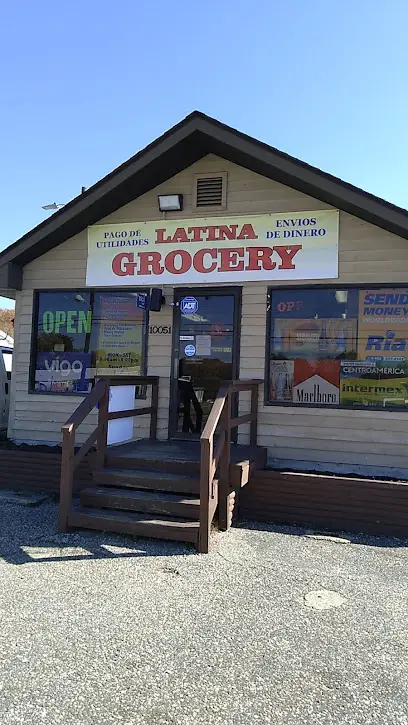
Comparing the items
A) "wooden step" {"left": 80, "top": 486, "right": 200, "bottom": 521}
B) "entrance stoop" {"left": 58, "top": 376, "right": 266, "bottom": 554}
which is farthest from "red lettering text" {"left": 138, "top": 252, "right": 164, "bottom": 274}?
"wooden step" {"left": 80, "top": 486, "right": 200, "bottom": 521}

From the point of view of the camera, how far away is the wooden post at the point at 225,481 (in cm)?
578

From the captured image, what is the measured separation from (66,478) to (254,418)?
256cm

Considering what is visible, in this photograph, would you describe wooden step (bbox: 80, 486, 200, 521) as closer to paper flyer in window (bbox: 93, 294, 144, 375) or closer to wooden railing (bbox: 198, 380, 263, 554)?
wooden railing (bbox: 198, 380, 263, 554)

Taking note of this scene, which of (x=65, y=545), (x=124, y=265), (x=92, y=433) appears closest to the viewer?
(x=65, y=545)

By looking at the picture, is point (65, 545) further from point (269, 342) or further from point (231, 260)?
point (231, 260)

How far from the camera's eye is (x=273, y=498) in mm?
6340

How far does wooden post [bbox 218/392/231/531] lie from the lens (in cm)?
578

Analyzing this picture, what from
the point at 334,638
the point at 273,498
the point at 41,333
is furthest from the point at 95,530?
the point at 41,333

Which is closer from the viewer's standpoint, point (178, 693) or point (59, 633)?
point (178, 693)

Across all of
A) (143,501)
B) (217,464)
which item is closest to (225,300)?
(217,464)

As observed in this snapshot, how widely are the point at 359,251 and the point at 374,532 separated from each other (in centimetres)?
346

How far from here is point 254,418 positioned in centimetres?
721

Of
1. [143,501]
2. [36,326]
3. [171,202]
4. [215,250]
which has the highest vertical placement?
[171,202]

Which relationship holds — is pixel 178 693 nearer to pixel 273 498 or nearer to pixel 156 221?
pixel 273 498
